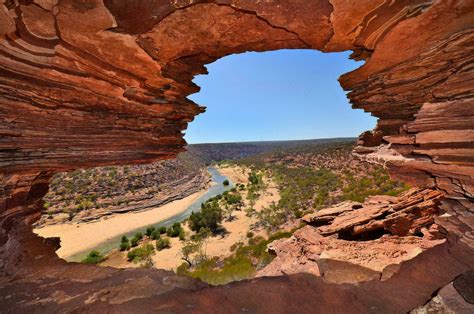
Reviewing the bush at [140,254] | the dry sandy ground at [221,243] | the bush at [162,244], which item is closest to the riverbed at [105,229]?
the bush at [140,254]

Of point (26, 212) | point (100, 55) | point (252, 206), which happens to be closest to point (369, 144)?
point (100, 55)

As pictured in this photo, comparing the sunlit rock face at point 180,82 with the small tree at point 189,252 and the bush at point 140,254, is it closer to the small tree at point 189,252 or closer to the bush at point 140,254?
the small tree at point 189,252

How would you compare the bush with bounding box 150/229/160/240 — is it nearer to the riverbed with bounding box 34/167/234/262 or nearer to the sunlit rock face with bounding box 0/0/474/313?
the riverbed with bounding box 34/167/234/262

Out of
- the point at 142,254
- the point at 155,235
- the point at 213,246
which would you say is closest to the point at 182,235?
the point at 155,235

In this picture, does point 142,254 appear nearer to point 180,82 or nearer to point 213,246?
point 213,246

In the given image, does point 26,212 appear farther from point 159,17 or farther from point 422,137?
point 422,137
